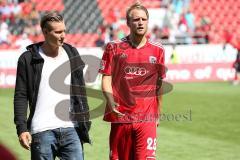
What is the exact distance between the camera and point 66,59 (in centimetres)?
499

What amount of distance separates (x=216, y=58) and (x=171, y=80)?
2.67 meters

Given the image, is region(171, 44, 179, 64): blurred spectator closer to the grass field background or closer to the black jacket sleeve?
the grass field background

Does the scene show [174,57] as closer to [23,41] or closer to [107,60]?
[23,41]

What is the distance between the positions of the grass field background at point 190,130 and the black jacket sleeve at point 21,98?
3.51m

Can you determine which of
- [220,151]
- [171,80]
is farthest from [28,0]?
[220,151]

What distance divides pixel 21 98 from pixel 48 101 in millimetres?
224

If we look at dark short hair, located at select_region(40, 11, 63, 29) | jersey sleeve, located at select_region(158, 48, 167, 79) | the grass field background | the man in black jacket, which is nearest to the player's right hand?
jersey sleeve, located at select_region(158, 48, 167, 79)

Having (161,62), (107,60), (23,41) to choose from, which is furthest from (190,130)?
(23,41)

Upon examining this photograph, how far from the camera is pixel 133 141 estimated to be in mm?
5859

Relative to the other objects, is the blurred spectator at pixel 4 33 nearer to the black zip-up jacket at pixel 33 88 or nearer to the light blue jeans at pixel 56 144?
the black zip-up jacket at pixel 33 88

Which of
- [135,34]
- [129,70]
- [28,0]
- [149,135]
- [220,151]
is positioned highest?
[28,0]

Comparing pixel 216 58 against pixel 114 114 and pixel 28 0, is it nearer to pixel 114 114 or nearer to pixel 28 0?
pixel 28 0

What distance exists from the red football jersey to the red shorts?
7 cm

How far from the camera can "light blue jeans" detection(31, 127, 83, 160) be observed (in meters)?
4.93
